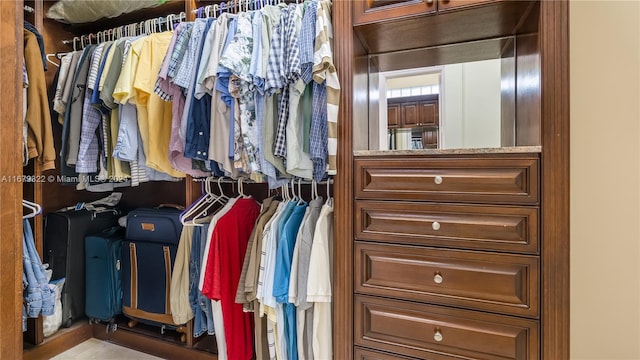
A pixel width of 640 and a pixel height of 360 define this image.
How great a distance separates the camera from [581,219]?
1206mm

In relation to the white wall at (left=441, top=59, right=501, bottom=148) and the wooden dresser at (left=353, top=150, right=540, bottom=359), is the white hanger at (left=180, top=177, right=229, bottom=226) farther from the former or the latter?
the white wall at (left=441, top=59, right=501, bottom=148)

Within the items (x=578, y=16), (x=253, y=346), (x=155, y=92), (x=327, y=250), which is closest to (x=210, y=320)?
(x=253, y=346)

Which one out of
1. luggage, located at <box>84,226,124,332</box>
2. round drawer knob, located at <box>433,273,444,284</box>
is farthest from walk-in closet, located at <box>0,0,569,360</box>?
luggage, located at <box>84,226,124,332</box>

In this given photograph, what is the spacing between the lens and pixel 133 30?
1.74 meters

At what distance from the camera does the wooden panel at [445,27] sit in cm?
114

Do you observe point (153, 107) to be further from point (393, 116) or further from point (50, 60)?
point (393, 116)

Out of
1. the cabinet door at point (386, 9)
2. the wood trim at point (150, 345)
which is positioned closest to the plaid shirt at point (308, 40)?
the cabinet door at point (386, 9)

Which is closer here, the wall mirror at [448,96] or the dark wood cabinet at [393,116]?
the wall mirror at [448,96]

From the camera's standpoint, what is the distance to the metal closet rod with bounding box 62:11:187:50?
5.41 ft

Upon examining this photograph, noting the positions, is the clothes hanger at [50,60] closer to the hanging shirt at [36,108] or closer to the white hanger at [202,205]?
the hanging shirt at [36,108]

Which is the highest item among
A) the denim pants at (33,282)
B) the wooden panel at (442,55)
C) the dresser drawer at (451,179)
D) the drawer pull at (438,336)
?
the wooden panel at (442,55)

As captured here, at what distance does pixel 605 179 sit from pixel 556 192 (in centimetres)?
41

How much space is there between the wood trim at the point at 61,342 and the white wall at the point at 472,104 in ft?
7.44

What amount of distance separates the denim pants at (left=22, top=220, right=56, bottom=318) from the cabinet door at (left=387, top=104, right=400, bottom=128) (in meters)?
1.71
